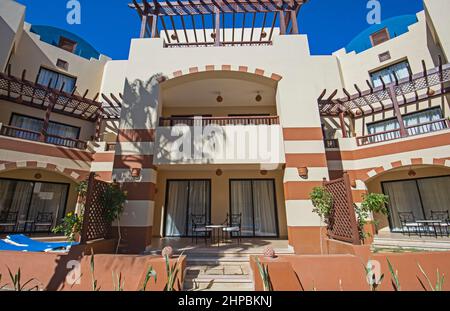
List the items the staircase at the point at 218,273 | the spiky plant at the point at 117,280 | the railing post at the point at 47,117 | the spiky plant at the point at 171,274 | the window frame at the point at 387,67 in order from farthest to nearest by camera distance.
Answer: the window frame at the point at 387,67, the railing post at the point at 47,117, the staircase at the point at 218,273, the spiky plant at the point at 117,280, the spiky plant at the point at 171,274

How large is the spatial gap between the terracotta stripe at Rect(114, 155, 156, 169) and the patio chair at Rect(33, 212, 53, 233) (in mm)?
6450

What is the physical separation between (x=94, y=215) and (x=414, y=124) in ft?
43.5

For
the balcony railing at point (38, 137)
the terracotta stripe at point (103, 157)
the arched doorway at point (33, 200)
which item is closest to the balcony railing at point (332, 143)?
the terracotta stripe at point (103, 157)

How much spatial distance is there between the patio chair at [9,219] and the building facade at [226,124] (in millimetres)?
59

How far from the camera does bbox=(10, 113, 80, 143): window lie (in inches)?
375

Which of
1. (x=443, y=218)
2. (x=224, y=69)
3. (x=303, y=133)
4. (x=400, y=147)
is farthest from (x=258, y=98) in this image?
(x=443, y=218)

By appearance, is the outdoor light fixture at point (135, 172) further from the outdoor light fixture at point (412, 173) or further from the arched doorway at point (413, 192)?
the outdoor light fixture at point (412, 173)

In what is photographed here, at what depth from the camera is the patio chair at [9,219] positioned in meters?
8.77

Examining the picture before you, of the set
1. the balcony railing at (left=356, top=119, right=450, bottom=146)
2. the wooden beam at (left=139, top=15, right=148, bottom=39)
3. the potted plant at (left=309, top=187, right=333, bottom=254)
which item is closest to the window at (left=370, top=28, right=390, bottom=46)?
the balcony railing at (left=356, top=119, right=450, bottom=146)

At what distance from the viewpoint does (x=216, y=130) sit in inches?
275

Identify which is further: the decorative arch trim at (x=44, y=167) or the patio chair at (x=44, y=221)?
the patio chair at (x=44, y=221)

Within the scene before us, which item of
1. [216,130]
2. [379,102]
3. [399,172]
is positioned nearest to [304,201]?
[216,130]

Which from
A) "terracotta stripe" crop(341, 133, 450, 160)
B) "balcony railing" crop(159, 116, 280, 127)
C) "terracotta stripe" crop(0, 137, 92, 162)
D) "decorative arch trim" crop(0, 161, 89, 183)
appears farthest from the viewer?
"terracotta stripe" crop(0, 137, 92, 162)

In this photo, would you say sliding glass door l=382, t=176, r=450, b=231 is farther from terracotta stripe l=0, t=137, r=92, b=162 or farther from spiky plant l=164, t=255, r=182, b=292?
terracotta stripe l=0, t=137, r=92, b=162
